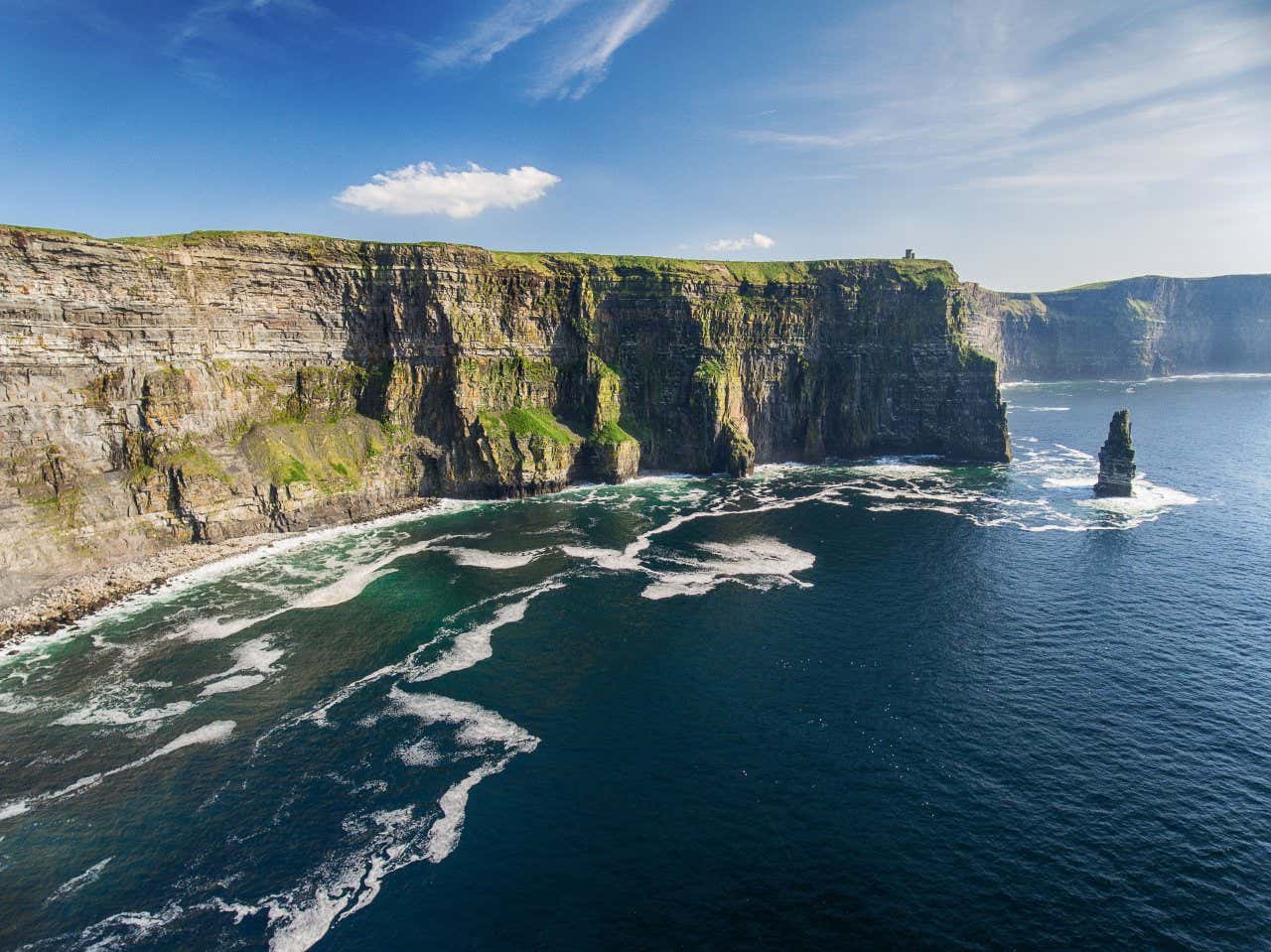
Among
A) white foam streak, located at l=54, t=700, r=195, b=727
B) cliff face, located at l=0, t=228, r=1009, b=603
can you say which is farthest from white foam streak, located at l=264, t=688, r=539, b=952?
cliff face, located at l=0, t=228, r=1009, b=603

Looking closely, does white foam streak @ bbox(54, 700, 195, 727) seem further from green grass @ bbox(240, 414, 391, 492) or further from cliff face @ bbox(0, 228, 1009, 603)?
green grass @ bbox(240, 414, 391, 492)

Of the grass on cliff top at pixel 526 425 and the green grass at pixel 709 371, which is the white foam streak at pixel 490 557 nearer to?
the grass on cliff top at pixel 526 425

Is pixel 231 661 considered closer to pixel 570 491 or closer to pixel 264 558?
pixel 264 558

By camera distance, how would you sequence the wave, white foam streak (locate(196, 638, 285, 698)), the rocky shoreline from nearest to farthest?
white foam streak (locate(196, 638, 285, 698)), the rocky shoreline, the wave

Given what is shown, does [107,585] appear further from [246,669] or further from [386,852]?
[386,852]

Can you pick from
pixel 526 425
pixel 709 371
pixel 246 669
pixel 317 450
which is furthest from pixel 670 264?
pixel 246 669
